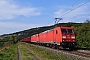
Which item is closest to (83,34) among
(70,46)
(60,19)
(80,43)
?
(80,43)

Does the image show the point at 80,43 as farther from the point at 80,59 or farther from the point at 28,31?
the point at 28,31

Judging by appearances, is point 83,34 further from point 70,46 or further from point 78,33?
point 70,46

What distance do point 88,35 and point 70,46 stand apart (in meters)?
10.6

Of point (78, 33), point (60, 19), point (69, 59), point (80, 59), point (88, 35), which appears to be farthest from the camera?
point (60, 19)

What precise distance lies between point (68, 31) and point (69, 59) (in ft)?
39.5

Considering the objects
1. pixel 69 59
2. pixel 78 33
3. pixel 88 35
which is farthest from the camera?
pixel 78 33

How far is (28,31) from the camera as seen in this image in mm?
178000

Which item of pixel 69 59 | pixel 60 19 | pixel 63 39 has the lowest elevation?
pixel 69 59

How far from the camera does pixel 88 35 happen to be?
131 ft

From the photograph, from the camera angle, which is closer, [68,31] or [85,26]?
[68,31]

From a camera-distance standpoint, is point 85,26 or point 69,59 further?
point 85,26

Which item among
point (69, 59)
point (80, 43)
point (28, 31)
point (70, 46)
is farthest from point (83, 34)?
point (28, 31)

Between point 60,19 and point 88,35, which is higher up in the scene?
point 60,19

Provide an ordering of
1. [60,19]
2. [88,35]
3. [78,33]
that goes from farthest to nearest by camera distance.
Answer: [60,19] < [78,33] < [88,35]
